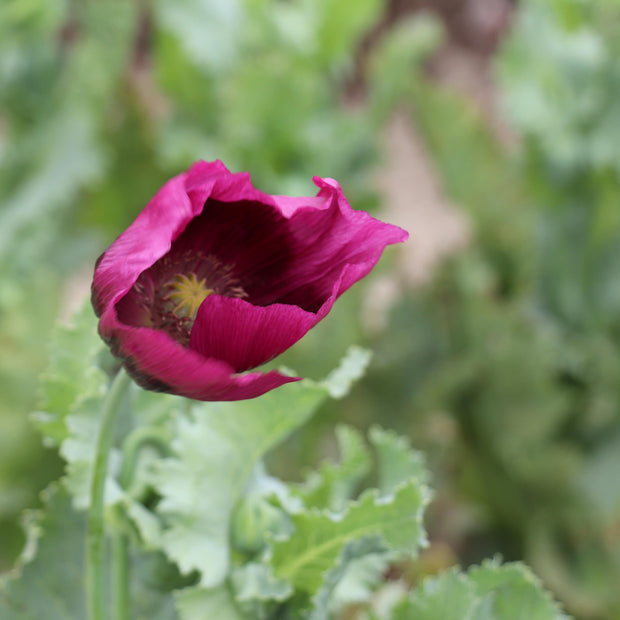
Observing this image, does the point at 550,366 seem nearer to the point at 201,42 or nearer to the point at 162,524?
the point at 201,42

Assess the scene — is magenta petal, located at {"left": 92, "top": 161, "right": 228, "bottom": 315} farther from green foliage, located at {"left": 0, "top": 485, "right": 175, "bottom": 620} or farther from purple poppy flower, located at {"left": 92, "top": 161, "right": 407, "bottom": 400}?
green foliage, located at {"left": 0, "top": 485, "right": 175, "bottom": 620}

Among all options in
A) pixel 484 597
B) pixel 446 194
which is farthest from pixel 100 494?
pixel 446 194

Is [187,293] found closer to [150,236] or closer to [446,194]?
[150,236]

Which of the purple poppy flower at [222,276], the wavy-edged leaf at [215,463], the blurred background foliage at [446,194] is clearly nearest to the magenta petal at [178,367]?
the purple poppy flower at [222,276]

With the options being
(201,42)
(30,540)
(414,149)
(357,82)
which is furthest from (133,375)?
(357,82)

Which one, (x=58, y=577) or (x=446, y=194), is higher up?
(x=446, y=194)

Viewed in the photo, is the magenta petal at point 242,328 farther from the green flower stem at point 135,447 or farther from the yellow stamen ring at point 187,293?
the green flower stem at point 135,447
